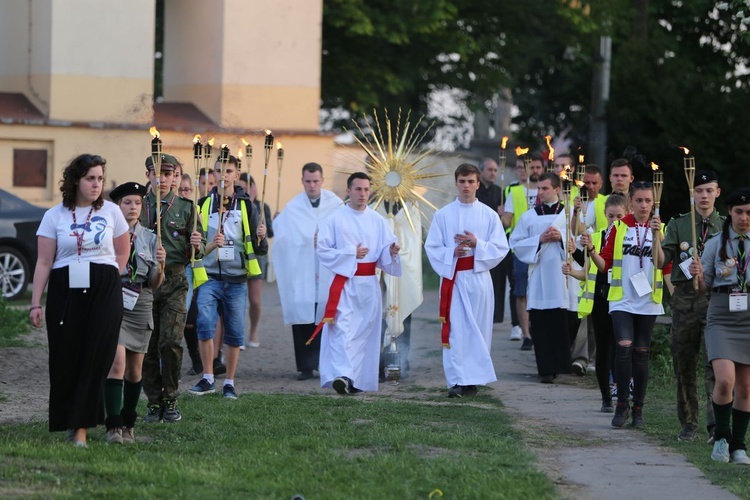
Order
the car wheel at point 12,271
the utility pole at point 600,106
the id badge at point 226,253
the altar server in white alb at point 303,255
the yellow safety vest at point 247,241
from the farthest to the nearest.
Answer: the utility pole at point 600,106, the car wheel at point 12,271, the altar server in white alb at point 303,255, the yellow safety vest at point 247,241, the id badge at point 226,253

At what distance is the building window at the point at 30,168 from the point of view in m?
24.4

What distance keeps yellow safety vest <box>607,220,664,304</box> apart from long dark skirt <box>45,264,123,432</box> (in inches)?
151

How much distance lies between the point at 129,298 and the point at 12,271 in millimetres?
10613

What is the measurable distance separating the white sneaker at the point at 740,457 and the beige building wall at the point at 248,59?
1743 cm

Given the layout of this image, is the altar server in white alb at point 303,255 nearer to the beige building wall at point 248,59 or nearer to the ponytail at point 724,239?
the ponytail at point 724,239

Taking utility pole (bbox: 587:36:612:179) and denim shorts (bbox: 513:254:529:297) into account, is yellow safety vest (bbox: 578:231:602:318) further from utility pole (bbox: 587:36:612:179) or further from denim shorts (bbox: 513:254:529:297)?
utility pole (bbox: 587:36:612:179)

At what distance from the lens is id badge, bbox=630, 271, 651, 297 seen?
11102mm

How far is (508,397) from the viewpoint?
12.8 m

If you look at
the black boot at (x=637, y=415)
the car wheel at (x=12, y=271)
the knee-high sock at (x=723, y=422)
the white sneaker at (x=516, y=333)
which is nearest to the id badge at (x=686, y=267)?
the knee-high sock at (x=723, y=422)

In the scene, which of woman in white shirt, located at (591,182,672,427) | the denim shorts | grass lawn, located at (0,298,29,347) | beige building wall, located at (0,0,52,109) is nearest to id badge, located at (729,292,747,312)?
woman in white shirt, located at (591,182,672,427)

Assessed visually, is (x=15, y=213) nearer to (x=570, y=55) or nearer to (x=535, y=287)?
(x=535, y=287)

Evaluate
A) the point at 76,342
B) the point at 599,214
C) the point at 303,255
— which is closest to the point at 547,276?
the point at 599,214

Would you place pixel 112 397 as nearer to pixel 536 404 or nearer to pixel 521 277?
pixel 536 404

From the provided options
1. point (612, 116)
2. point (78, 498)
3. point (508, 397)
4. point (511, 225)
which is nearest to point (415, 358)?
point (511, 225)
